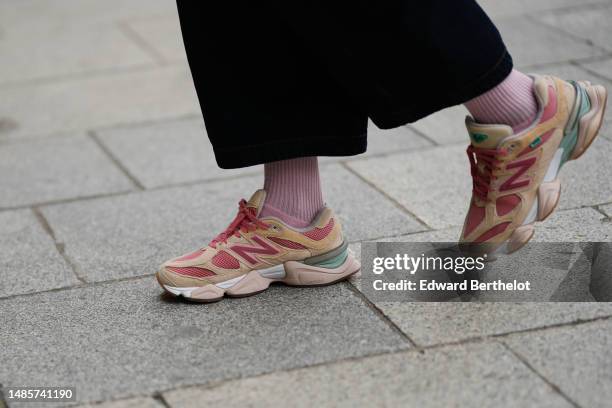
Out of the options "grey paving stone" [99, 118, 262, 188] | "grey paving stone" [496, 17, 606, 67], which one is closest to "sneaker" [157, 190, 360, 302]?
"grey paving stone" [99, 118, 262, 188]

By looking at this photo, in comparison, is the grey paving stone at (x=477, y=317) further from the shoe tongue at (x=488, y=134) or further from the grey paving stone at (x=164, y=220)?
the grey paving stone at (x=164, y=220)

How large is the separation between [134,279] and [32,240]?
544 millimetres

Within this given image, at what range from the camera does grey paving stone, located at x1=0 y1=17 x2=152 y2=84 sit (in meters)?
5.01

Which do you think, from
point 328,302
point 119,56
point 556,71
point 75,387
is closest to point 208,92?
point 328,302

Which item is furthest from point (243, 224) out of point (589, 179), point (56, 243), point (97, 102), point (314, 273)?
point (97, 102)

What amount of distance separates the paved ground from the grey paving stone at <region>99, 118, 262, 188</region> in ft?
0.04

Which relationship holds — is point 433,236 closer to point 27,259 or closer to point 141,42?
point 27,259

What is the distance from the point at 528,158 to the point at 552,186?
10 cm

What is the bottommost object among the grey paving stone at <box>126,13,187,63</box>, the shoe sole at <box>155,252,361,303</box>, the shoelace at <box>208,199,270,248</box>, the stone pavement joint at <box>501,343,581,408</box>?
the grey paving stone at <box>126,13,187,63</box>

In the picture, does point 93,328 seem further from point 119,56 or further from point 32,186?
point 119,56

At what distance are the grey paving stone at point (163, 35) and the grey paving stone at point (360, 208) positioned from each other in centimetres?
190

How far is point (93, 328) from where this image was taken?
2.35 meters

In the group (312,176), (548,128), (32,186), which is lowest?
(32,186)

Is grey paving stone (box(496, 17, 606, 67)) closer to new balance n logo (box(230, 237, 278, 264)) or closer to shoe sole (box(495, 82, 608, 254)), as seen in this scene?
shoe sole (box(495, 82, 608, 254))
